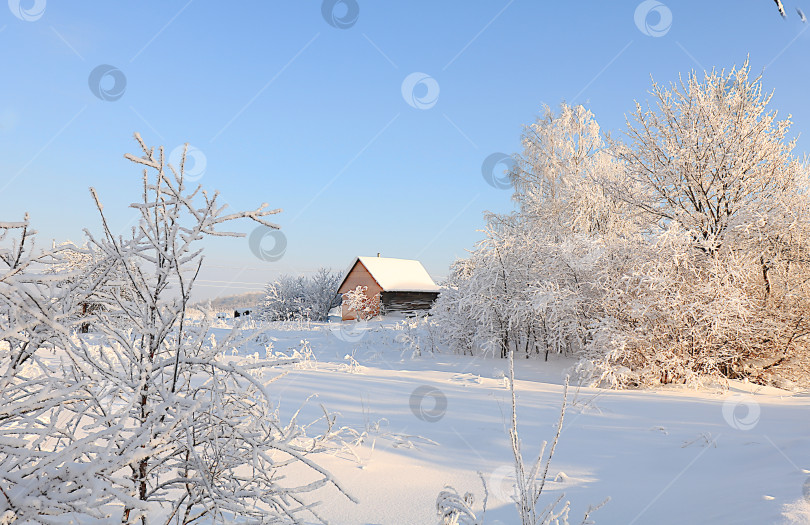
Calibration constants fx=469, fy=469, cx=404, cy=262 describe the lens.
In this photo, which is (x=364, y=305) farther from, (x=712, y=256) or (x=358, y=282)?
(x=712, y=256)

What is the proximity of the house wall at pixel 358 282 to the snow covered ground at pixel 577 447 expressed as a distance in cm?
1882

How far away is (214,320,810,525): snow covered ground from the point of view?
10.6 ft

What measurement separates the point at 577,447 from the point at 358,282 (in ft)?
85.1

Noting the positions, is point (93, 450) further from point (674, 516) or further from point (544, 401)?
point (544, 401)

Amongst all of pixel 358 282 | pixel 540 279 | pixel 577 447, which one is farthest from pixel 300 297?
pixel 577 447

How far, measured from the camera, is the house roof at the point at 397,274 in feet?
97.0

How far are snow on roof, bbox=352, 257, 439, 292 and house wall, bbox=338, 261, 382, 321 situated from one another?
0.33 metres

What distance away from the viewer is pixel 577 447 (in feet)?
15.9

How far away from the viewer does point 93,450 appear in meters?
1.57

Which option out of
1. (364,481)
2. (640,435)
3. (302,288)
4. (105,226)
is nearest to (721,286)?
(640,435)

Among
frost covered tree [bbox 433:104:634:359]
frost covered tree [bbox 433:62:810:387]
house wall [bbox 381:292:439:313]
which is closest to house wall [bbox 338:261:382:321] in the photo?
house wall [bbox 381:292:439:313]

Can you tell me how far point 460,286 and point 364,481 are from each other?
9549 mm

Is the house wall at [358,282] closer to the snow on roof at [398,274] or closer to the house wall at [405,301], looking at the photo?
the snow on roof at [398,274]

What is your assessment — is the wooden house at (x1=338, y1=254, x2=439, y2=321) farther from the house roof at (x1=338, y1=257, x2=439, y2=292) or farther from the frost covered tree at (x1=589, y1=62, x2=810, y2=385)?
the frost covered tree at (x1=589, y1=62, x2=810, y2=385)
